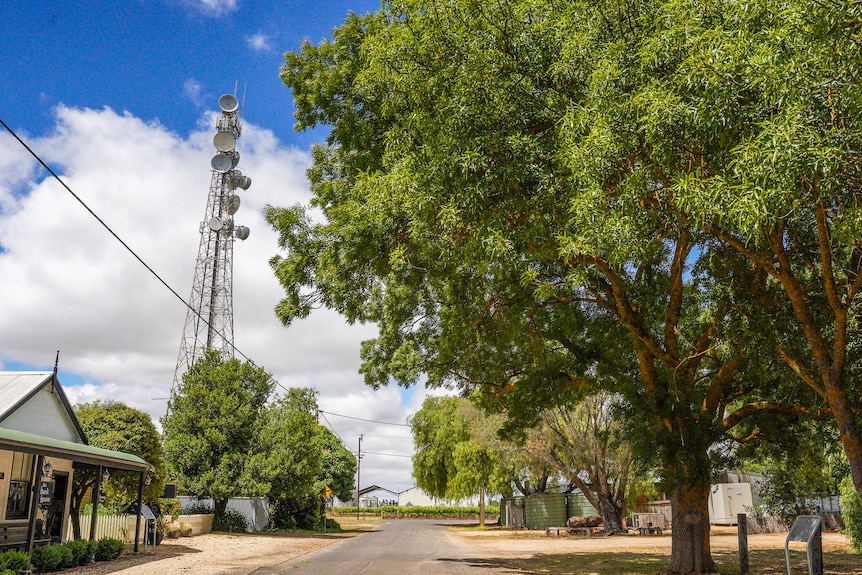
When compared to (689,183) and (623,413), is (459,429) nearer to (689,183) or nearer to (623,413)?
(623,413)

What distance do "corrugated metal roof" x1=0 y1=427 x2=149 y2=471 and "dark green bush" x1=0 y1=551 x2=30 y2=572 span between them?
81.4 inches

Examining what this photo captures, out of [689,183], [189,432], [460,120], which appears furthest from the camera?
[189,432]

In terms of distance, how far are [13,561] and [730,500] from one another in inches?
1553

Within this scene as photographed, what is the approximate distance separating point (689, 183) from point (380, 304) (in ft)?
26.2

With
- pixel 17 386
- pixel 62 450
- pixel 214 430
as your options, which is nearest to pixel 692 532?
pixel 62 450

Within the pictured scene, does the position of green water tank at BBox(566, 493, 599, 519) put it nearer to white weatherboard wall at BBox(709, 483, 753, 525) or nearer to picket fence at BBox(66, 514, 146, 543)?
white weatherboard wall at BBox(709, 483, 753, 525)

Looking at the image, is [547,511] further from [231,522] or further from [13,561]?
[13,561]

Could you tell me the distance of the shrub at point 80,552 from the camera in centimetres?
1703

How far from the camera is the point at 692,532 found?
14578mm

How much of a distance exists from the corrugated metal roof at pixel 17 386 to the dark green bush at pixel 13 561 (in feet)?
13.6

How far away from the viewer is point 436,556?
21750 mm

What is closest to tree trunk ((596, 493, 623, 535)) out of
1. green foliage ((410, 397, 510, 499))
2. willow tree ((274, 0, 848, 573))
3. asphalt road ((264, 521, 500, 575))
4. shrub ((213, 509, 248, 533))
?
green foliage ((410, 397, 510, 499))

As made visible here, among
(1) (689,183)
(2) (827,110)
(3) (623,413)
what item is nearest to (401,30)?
(1) (689,183)

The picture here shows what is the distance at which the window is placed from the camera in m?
17.2
